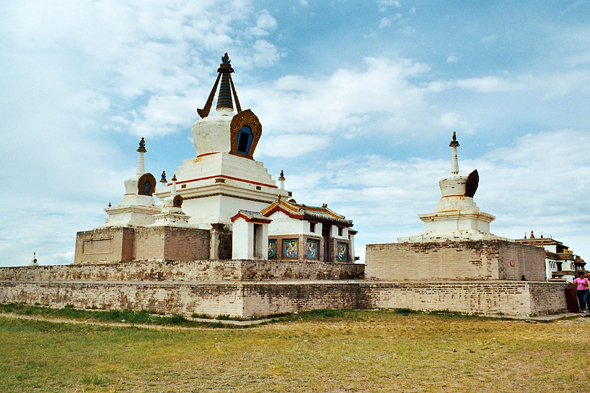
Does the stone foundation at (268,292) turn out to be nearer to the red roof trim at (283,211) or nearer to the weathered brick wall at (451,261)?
the weathered brick wall at (451,261)

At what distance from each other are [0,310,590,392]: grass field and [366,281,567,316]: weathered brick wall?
100 centimetres

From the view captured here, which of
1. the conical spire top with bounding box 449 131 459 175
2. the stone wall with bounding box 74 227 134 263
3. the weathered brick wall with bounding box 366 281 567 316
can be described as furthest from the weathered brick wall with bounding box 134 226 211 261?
the conical spire top with bounding box 449 131 459 175

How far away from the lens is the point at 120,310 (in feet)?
43.3

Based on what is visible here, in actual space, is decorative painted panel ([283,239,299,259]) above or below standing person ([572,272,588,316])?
above

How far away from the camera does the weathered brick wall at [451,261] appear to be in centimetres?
1271

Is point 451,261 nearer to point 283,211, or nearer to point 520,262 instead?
point 520,262

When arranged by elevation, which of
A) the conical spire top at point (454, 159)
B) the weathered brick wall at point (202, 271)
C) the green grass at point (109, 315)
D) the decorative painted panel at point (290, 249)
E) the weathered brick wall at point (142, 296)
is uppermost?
the conical spire top at point (454, 159)

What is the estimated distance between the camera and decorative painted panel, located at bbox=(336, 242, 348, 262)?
1888 centimetres

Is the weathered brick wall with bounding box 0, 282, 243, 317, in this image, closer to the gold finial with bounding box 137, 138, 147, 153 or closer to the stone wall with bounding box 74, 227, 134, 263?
the stone wall with bounding box 74, 227, 134, 263

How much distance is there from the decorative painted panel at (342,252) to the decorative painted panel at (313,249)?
183 cm

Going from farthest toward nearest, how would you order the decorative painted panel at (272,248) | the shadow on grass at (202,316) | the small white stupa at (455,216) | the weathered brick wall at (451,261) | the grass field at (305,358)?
the decorative painted panel at (272,248), the small white stupa at (455,216), the weathered brick wall at (451,261), the shadow on grass at (202,316), the grass field at (305,358)

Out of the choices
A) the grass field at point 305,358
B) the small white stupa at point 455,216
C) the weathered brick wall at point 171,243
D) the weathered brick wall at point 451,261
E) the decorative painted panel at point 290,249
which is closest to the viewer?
the grass field at point 305,358

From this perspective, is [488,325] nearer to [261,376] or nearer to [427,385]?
[427,385]

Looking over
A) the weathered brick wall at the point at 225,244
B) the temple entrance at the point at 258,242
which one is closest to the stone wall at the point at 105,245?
the weathered brick wall at the point at 225,244
